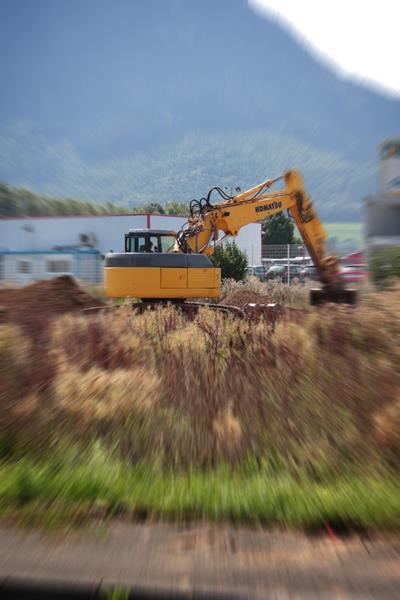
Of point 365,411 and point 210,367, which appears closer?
point 365,411

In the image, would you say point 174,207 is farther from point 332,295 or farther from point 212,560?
point 212,560

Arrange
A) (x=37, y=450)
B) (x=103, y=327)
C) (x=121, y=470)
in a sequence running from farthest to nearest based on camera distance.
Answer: (x=103, y=327)
(x=37, y=450)
(x=121, y=470)

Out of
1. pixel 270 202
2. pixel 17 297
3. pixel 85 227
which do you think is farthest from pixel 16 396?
pixel 85 227

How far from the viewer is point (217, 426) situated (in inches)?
191

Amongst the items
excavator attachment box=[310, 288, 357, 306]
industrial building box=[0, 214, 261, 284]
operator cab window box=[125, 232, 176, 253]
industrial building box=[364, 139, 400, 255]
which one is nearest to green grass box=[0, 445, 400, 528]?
excavator attachment box=[310, 288, 357, 306]

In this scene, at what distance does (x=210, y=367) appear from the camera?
5.93m

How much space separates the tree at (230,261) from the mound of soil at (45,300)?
16671 millimetres

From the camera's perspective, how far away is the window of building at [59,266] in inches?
1129

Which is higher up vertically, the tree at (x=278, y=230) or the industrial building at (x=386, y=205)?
the tree at (x=278, y=230)

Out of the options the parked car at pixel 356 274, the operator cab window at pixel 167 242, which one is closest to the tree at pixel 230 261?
the operator cab window at pixel 167 242

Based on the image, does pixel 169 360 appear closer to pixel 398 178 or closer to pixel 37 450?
pixel 37 450

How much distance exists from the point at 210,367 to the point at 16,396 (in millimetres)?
1888

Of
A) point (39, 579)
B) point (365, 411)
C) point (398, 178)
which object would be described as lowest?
point (39, 579)

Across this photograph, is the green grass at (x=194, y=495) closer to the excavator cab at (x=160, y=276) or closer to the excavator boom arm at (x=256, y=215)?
the excavator cab at (x=160, y=276)
